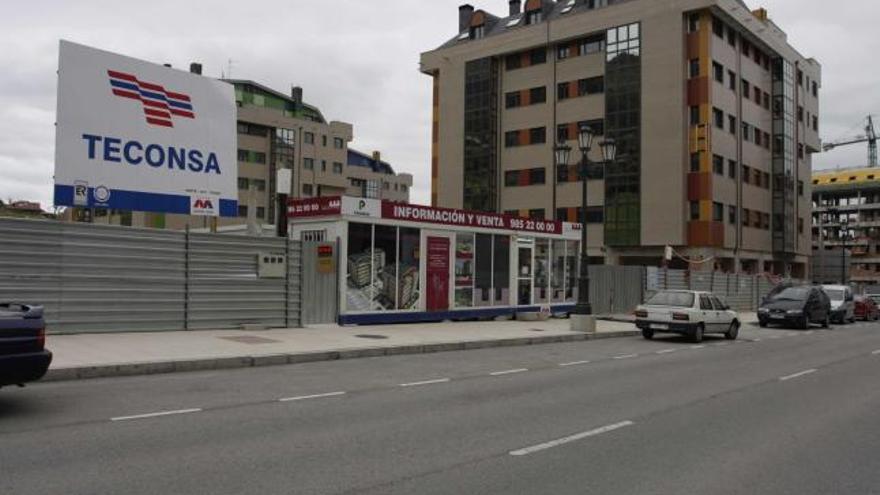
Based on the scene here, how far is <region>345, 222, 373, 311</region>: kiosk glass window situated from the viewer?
19797 millimetres

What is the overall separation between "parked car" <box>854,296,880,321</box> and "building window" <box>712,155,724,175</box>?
1672 cm

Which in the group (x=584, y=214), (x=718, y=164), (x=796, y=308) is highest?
(x=718, y=164)

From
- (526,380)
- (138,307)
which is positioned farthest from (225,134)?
(526,380)

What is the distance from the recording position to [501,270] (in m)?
24.6

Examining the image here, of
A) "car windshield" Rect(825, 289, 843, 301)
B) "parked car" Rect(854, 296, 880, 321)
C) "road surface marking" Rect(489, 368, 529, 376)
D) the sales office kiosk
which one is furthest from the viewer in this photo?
"parked car" Rect(854, 296, 880, 321)

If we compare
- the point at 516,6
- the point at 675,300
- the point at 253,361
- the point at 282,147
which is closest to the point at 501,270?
→ the point at 675,300

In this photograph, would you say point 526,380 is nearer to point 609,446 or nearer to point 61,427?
point 609,446

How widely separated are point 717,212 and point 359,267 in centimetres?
3993

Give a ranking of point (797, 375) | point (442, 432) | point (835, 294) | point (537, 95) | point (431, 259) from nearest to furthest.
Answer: point (442, 432)
point (797, 375)
point (431, 259)
point (835, 294)
point (537, 95)

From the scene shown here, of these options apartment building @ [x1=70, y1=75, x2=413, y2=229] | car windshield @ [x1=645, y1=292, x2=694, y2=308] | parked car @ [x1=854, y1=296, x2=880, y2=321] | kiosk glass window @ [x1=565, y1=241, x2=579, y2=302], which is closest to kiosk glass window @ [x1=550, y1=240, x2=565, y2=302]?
kiosk glass window @ [x1=565, y1=241, x2=579, y2=302]

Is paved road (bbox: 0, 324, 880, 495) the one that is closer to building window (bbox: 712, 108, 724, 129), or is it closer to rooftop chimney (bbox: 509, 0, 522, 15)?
building window (bbox: 712, 108, 724, 129)

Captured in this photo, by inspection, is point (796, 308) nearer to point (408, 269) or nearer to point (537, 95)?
point (408, 269)

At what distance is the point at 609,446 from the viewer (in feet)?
23.6

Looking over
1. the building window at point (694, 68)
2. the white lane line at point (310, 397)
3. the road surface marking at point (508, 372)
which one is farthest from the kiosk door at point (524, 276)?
the building window at point (694, 68)
